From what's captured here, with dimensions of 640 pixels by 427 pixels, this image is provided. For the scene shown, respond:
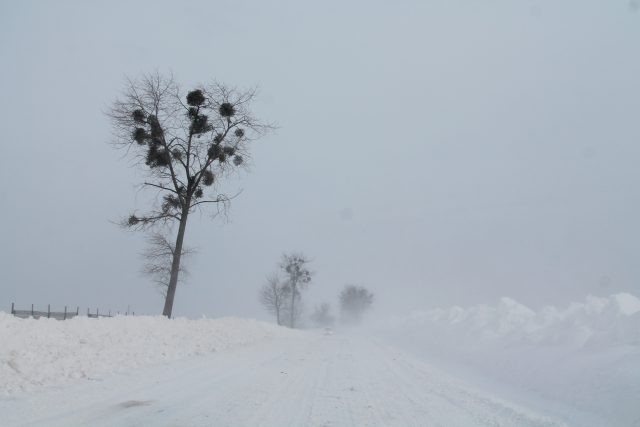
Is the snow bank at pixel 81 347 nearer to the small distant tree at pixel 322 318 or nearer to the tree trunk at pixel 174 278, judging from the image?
the tree trunk at pixel 174 278

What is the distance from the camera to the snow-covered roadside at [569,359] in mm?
9366

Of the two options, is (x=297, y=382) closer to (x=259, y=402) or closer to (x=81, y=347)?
(x=259, y=402)

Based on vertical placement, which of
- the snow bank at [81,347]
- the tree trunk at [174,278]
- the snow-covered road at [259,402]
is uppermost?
the tree trunk at [174,278]

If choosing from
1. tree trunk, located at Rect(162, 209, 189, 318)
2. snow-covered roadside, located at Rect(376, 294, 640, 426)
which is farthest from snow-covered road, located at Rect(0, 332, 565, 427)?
tree trunk, located at Rect(162, 209, 189, 318)

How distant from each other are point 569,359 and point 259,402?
8.29 meters

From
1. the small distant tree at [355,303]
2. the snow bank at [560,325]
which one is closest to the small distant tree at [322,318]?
the small distant tree at [355,303]

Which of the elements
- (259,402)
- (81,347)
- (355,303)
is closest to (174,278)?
(81,347)

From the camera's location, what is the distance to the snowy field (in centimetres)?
736

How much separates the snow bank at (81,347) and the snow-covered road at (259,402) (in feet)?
2.00

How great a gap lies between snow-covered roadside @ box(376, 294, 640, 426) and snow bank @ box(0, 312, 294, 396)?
892 cm

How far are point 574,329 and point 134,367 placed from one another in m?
12.1

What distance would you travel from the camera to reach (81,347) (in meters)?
11.7

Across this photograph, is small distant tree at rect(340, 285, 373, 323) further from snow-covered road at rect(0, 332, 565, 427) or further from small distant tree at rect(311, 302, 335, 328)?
snow-covered road at rect(0, 332, 565, 427)

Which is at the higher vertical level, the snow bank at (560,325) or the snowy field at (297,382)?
the snow bank at (560,325)
